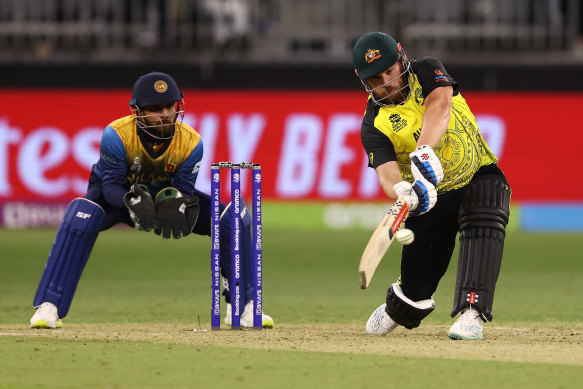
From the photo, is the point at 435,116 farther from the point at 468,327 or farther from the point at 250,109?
the point at 250,109

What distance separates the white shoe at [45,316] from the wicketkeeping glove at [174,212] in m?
0.84

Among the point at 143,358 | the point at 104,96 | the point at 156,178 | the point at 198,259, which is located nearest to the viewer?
the point at 143,358

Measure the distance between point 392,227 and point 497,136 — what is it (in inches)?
421

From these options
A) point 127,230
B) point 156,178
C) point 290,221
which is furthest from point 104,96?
point 156,178

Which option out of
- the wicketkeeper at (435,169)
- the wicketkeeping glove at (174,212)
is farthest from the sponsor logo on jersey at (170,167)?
the wicketkeeper at (435,169)

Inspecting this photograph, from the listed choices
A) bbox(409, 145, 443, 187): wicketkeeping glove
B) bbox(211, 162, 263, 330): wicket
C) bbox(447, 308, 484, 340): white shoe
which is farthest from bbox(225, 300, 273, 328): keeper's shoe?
bbox(409, 145, 443, 187): wicketkeeping glove

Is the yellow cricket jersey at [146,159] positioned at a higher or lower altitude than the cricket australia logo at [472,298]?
higher

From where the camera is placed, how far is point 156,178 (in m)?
6.93

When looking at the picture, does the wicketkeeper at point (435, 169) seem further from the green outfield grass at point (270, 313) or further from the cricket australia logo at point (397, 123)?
the green outfield grass at point (270, 313)

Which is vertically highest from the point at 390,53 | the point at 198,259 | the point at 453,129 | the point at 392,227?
the point at 390,53

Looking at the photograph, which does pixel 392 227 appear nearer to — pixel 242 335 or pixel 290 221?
pixel 242 335

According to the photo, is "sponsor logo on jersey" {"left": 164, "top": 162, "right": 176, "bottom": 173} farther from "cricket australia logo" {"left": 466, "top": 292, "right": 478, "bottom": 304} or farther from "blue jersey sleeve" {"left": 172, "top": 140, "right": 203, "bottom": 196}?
"cricket australia logo" {"left": 466, "top": 292, "right": 478, "bottom": 304}

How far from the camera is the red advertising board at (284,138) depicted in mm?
15641

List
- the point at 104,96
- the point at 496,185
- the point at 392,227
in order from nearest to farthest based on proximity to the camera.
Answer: the point at 392,227
the point at 496,185
the point at 104,96
